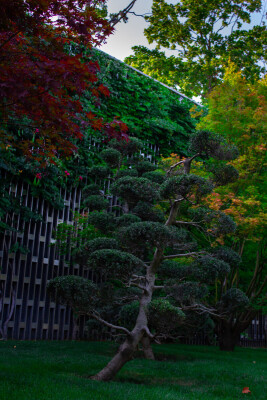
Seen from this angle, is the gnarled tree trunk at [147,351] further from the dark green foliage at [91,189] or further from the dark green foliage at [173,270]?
the dark green foliage at [91,189]

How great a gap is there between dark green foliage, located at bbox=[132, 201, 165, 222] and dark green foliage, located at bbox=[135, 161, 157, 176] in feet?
3.53

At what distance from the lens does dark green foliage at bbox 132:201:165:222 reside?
18.8 ft

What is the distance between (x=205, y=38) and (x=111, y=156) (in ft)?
28.4

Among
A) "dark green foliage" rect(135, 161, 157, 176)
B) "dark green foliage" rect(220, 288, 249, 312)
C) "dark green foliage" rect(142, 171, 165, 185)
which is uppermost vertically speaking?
"dark green foliage" rect(135, 161, 157, 176)

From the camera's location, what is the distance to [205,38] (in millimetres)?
13227

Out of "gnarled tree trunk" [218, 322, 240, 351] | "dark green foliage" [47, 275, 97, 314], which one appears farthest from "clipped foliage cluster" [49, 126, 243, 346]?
"gnarled tree trunk" [218, 322, 240, 351]

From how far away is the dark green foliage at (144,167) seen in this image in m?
6.71

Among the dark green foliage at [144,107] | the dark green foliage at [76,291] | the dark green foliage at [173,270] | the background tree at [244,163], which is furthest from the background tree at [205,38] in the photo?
the dark green foliage at [76,291]

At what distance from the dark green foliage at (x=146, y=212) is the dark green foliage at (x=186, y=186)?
0.90 meters

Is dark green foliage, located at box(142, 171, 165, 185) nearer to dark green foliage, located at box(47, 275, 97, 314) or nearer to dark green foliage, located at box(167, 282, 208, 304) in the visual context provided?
dark green foliage, located at box(167, 282, 208, 304)

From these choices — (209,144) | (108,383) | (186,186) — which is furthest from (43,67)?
(209,144)

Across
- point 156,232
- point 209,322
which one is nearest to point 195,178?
point 156,232

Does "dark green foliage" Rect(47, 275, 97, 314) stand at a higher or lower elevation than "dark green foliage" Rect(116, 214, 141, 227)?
lower

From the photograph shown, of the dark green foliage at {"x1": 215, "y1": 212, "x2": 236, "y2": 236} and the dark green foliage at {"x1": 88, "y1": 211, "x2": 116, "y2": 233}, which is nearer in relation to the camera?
the dark green foliage at {"x1": 215, "y1": 212, "x2": 236, "y2": 236}
